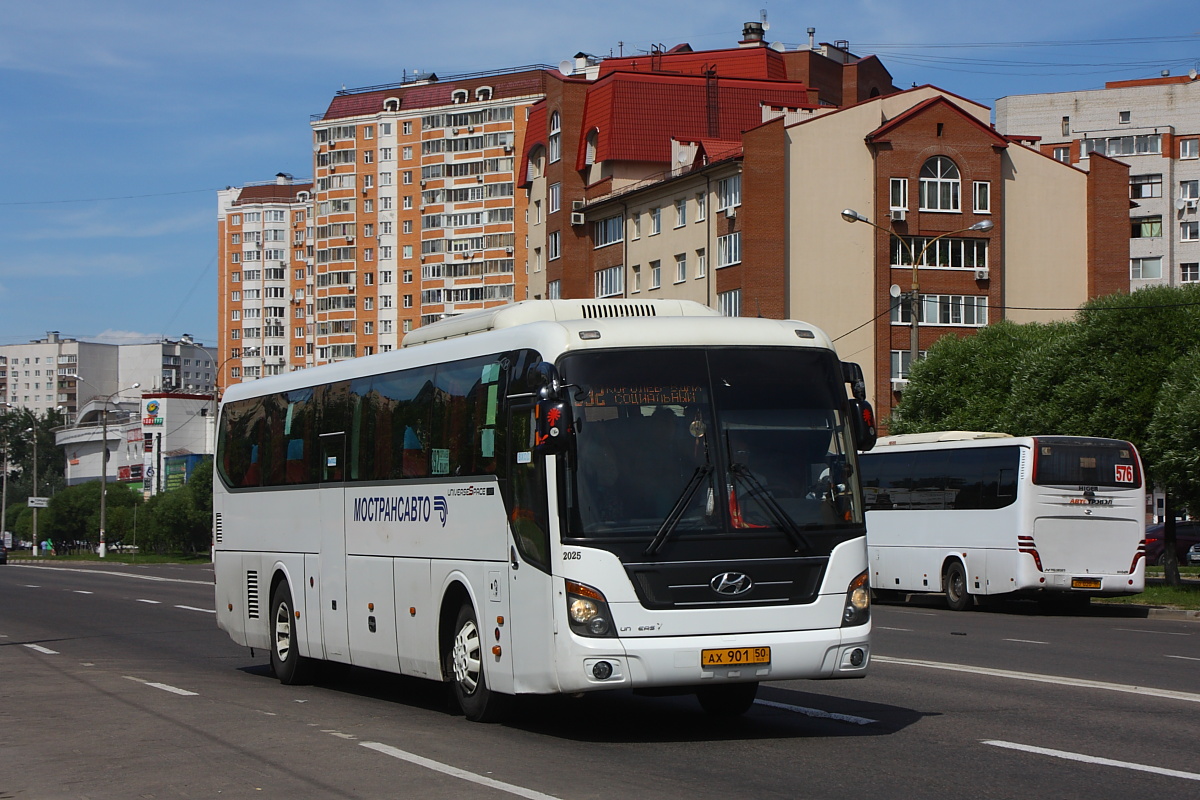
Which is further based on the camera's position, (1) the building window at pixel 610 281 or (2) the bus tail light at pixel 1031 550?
(1) the building window at pixel 610 281

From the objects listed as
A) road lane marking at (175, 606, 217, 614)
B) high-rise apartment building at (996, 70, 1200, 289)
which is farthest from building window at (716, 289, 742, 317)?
high-rise apartment building at (996, 70, 1200, 289)

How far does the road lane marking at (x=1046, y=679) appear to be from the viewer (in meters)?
13.2

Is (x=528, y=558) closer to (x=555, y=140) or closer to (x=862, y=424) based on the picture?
(x=862, y=424)

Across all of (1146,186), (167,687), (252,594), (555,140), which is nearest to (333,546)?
(167,687)

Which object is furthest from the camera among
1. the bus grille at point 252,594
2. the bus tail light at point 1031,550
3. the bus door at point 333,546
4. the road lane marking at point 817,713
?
the bus tail light at point 1031,550

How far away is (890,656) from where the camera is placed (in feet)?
56.6

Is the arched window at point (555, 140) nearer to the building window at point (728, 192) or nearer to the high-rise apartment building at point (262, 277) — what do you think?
the building window at point (728, 192)

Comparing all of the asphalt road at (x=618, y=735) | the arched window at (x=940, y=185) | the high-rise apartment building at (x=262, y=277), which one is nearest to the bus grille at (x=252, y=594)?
the asphalt road at (x=618, y=735)

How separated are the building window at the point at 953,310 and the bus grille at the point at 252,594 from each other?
5059 centimetres

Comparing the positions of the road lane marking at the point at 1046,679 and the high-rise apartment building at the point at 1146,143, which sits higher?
the high-rise apartment building at the point at 1146,143

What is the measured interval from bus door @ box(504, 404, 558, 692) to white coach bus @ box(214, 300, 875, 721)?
0.06 feet

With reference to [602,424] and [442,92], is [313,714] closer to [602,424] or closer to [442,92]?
[602,424]

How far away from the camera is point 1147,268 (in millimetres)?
97438

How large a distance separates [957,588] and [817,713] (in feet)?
60.8
